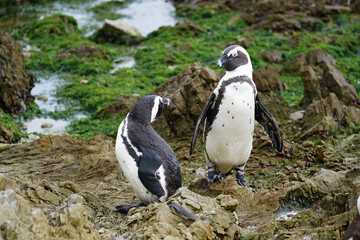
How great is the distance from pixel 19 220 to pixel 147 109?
9.67ft

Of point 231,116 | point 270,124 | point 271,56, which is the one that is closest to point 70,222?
point 231,116

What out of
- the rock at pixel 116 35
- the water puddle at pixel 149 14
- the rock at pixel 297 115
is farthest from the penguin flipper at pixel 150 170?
the water puddle at pixel 149 14

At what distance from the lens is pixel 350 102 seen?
1012cm

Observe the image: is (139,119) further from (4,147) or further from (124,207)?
(4,147)

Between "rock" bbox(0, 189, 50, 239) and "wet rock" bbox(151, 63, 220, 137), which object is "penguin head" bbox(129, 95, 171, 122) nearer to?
"wet rock" bbox(151, 63, 220, 137)

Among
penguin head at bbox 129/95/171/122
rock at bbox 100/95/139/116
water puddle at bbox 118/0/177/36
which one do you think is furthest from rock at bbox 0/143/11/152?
water puddle at bbox 118/0/177/36

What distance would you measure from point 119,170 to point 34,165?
132 centimetres

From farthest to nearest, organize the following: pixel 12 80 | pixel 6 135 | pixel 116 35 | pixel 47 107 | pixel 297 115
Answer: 1. pixel 116 35
2. pixel 47 107
3. pixel 12 80
4. pixel 297 115
5. pixel 6 135

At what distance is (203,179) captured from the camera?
6.84 meters

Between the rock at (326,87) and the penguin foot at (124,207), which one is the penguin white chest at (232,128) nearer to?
the penguin foot at (124,207)

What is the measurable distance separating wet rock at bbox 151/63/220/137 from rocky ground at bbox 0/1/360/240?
0.05ft

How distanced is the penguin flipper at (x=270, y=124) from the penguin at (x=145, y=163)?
1.71m

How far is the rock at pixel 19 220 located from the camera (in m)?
3.70

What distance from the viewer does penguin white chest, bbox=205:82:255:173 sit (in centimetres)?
684
